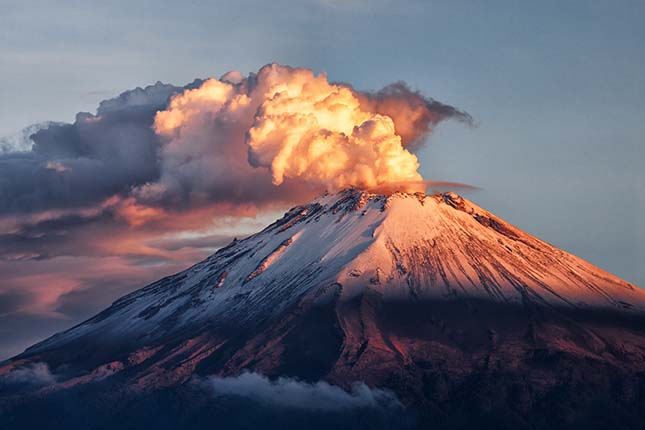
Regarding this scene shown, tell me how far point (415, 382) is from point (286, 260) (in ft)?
118

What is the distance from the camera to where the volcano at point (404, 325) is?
156000mm

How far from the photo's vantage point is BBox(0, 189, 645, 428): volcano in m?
156

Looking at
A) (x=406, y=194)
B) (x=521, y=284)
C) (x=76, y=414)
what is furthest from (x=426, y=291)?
(x=76, y=414)

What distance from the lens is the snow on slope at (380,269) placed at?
175000 mm

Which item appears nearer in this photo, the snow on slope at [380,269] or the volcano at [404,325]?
the volcano at [404,325]

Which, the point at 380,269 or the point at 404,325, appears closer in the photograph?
the point at 404,325

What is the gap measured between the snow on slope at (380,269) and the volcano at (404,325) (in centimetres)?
27

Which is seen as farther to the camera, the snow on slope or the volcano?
the snow on slope

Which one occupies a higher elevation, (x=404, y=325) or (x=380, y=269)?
(x=380, y=269)

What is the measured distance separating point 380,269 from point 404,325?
1262 cm

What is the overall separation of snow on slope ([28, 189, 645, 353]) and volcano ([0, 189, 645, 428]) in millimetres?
272

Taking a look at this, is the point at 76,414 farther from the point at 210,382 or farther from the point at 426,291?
the point at 426,291

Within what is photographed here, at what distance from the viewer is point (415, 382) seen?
514ft

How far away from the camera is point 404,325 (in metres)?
166
